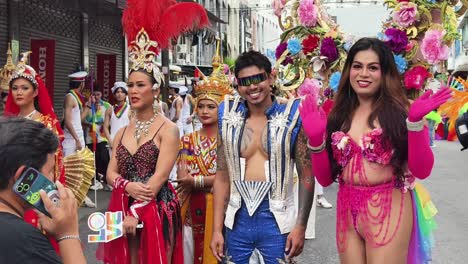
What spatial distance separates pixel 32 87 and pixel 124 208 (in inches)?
63.1

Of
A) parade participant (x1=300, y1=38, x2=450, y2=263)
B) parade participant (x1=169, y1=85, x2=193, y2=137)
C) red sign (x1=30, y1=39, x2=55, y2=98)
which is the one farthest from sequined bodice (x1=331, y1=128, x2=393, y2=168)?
parade participant (x1=169, y1=85, x2=193, y2=137)

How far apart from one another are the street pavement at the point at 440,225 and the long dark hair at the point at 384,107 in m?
2.94

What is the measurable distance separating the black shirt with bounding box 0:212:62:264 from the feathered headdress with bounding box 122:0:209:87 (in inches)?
102

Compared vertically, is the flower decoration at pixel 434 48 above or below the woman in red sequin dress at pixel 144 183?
above

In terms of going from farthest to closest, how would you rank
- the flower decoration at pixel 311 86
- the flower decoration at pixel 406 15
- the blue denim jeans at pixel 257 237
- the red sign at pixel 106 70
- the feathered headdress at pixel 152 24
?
the red sign at pixel 106 70, the flower decoration at pixel 311 86, the feathered headdress at pixel 152 24, the flower decoration at pixel 406 15, the blue denim jeans at pixel 257 237

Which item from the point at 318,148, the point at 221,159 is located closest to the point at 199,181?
the point at 221,159

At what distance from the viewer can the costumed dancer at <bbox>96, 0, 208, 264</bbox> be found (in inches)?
163

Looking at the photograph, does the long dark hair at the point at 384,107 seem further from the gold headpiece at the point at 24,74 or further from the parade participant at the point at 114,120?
the parade participant at the point at 114,120

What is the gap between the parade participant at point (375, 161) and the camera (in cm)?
326

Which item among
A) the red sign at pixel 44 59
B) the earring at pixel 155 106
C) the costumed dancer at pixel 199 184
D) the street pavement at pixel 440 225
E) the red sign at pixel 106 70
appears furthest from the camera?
the red sign at pixel 106 70

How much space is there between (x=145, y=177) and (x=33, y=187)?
6.74ft

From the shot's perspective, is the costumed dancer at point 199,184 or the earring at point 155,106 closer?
the earring at point 155,106

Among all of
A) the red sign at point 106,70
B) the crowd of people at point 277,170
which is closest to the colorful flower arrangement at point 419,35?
the crowd of people at point 277,170

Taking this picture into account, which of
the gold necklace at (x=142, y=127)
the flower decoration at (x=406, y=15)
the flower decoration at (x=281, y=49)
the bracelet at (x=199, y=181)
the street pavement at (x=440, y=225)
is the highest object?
the flower decoration at (x=406, y=15)
